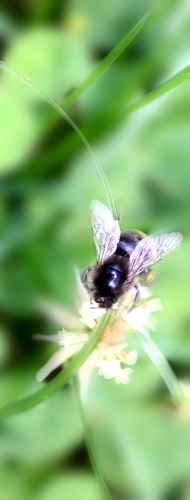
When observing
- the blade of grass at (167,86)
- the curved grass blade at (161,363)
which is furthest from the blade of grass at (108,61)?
the curved grass blade at (161,363)

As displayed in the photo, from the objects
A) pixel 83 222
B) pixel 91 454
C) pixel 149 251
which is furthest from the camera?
pixel 83 222

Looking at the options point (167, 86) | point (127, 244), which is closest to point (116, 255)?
point (127, 244)

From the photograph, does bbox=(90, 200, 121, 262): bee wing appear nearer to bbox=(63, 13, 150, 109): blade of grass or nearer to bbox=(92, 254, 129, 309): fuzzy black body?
bbox=(92, 254, 129, 309): fuzzy black body

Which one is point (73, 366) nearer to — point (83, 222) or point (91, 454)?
point (91, 454)

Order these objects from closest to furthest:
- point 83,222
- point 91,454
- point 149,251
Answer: point 149,251 → point 91,454 → point 83,222

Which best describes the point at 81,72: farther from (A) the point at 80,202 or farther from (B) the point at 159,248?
(B) the point at 159,248

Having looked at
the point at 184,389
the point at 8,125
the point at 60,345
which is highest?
the point at 8,125

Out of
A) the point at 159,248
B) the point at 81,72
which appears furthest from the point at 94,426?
the point at 81,72

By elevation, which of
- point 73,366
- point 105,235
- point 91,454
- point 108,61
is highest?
point 108,61
